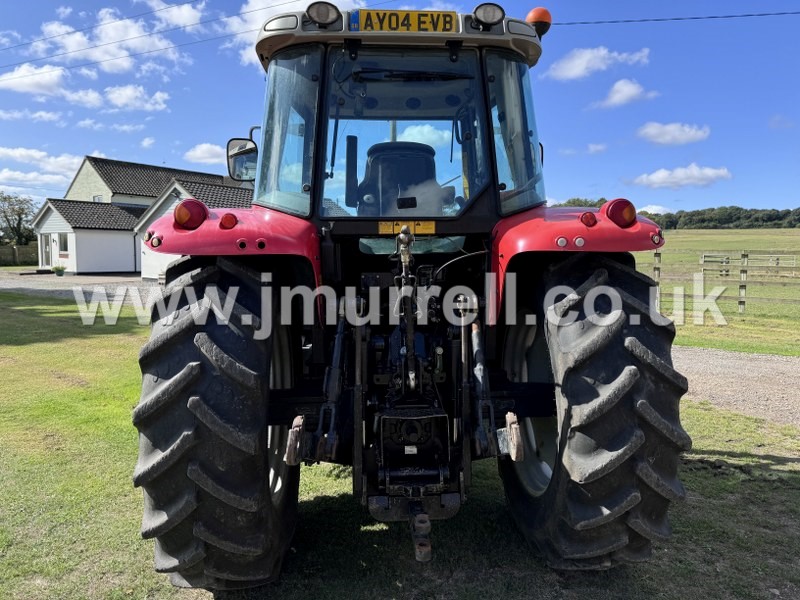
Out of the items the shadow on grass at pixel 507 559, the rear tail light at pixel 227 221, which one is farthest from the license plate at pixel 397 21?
the shadow on grass at pixel 507 559

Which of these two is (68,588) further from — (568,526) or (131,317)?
(131,317)

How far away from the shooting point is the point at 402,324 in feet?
10.00

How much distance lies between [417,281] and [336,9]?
147 cm

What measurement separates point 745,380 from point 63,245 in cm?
3964

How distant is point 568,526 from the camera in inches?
103

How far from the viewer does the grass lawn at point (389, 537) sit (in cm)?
297

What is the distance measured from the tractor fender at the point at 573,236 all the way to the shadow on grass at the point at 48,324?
395 inches

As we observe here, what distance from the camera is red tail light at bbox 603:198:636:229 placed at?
2.79 m

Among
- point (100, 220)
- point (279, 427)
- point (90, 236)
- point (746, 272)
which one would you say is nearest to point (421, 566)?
point (279, 427)

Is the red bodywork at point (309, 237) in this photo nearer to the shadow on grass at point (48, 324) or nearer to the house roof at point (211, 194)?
the shadow on grass at point (48, 324)

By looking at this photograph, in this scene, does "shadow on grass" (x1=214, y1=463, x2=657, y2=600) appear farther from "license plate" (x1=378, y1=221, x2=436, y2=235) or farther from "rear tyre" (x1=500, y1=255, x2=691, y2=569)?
"license plate" (x1=378, y1=221, x2=436, y2=235)

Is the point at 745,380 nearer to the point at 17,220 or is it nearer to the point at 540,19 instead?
the point at 540,19

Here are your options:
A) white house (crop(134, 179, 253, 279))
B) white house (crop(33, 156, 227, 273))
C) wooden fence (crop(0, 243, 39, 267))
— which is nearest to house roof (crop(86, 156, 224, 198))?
white house (crop(33, 156, 227, 273))

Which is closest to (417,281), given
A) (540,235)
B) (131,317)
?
(540,235)
